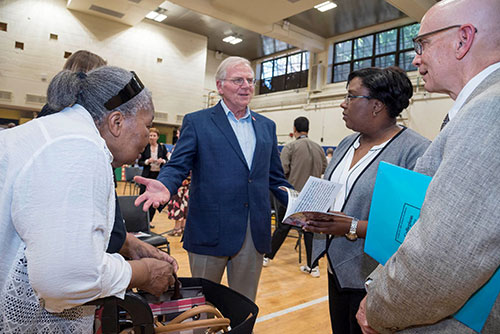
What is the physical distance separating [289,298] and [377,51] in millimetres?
11563

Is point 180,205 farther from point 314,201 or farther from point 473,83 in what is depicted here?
point 473,83

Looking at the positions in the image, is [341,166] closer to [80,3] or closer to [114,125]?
[114,125]

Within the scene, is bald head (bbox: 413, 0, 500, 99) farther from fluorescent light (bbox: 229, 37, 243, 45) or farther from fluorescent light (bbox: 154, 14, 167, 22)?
fluorescent light (bbox: 229, 37, 243, 45)

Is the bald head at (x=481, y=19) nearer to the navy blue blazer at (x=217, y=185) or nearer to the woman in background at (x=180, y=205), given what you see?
the navy blue blazer at (x=217, y=185)

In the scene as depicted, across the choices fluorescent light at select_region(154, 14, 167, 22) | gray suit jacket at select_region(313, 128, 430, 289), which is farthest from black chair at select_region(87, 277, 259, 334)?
fluorescent light at select_region(154, 14, 167, 22)

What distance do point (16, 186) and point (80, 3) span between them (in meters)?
13.5

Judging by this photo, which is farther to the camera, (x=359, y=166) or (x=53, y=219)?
(x=359, y=166)

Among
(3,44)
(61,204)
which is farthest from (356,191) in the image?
(3,44)

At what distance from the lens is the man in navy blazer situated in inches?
70.4

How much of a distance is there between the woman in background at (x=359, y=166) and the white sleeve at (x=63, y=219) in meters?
0.93

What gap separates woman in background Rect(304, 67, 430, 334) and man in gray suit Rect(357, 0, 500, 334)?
0.60 m

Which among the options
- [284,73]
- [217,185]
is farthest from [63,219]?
[284,73]

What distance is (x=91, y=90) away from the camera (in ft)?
3.40

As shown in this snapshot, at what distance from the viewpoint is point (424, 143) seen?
4.83ft
